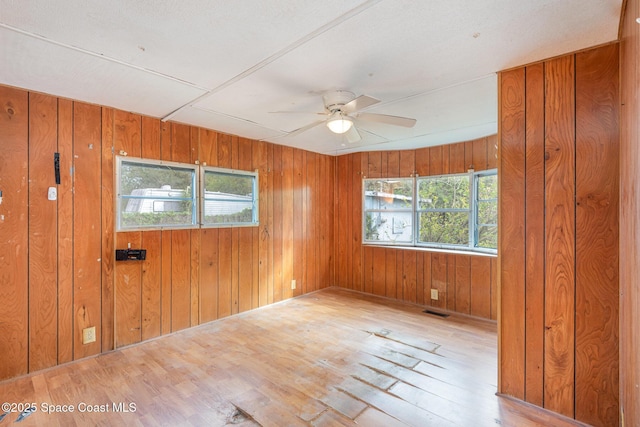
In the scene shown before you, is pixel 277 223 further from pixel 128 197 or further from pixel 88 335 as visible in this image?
pixel 88 335

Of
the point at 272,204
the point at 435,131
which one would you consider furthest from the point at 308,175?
the point at 435,131

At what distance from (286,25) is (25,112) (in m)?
2.41

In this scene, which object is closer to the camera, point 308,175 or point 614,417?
point 614,417

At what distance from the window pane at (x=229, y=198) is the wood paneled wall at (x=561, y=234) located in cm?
300

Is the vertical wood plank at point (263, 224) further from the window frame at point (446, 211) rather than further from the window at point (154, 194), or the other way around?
the window frame at point (446, 211)

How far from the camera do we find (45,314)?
246 cm

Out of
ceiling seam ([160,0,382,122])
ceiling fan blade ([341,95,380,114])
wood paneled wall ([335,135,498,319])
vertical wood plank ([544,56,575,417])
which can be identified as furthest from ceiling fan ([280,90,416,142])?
wood paneled wall ([335,135,498,319])

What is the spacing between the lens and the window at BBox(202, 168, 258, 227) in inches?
139

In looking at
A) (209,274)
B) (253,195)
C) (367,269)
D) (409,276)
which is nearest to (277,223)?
(253,195)

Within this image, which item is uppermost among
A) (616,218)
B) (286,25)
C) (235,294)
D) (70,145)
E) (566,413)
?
(286,25)

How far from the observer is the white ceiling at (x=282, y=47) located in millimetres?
1435

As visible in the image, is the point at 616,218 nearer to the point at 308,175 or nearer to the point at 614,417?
the point at 614,417

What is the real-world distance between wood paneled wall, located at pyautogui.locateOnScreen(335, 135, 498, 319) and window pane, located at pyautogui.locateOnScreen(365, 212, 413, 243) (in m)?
0.17

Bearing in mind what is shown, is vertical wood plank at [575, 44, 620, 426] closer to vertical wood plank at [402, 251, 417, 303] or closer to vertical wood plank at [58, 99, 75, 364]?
vertical wood plank at [402, 251, 417, 303]
